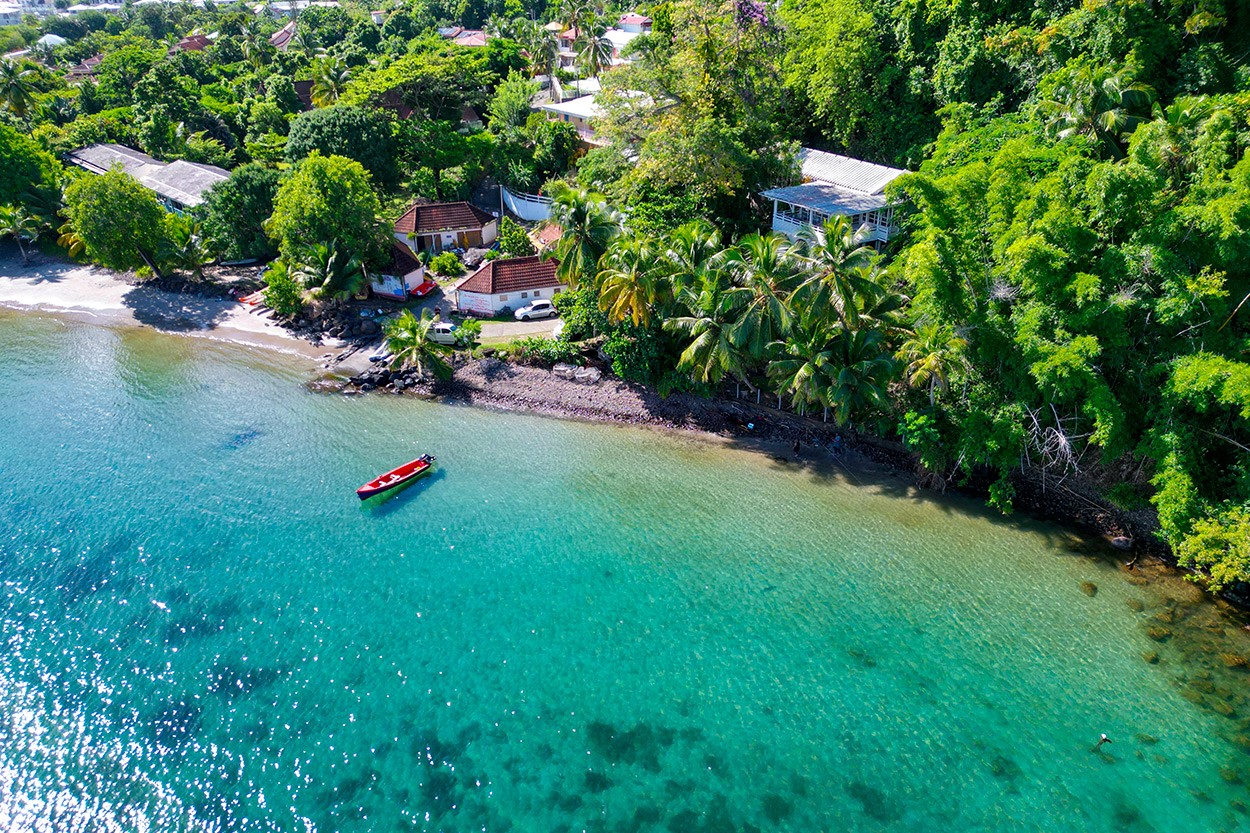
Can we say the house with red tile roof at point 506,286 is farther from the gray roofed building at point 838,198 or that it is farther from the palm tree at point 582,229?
the gray roofed building at point 838,198

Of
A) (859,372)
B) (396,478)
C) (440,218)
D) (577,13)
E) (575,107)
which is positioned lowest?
(396,478)

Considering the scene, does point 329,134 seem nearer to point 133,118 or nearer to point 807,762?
point 133,118

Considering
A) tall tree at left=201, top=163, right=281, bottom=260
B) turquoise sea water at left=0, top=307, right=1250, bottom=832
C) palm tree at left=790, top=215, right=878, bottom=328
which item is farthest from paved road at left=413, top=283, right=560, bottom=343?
palm tree at left=790, top=215, right=878, bottom=328

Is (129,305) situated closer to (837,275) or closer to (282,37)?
(837,275)

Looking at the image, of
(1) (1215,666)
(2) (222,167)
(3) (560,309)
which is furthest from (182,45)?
(1) (1215,666)

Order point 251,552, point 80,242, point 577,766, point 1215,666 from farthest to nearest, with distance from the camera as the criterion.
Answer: point 80,242 < point 251,552 < point 1215,666 < point 577,766

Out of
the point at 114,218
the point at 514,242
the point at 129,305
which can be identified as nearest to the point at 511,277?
the point at 514,242

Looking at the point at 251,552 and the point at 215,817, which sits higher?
the point at 251,552

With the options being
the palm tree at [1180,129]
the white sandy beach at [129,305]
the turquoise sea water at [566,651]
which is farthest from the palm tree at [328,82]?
the palm tree at [1180,129]
